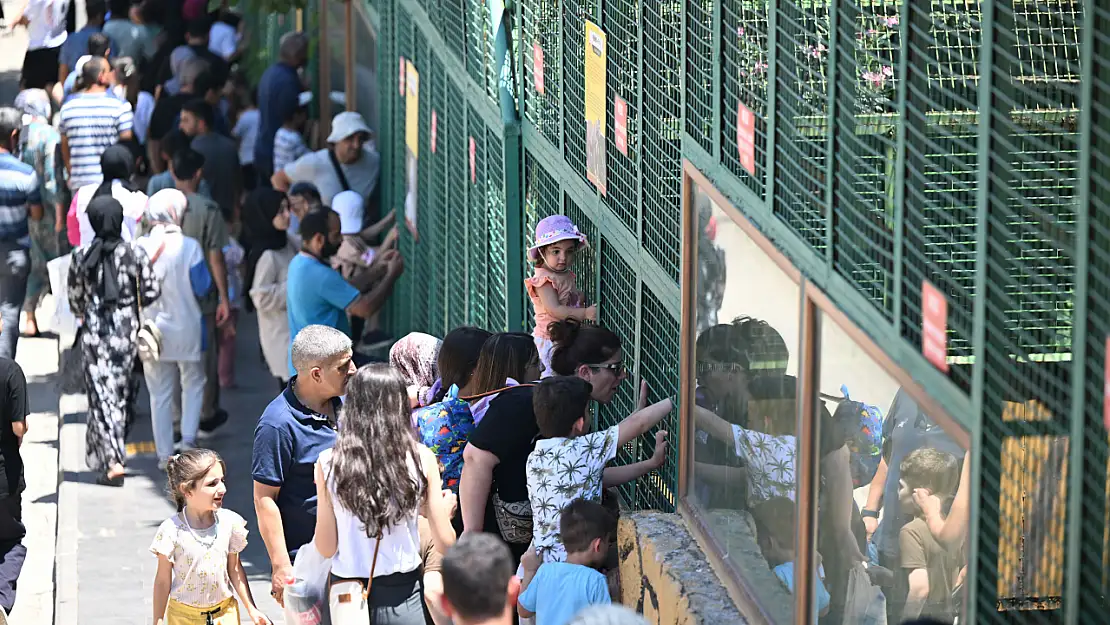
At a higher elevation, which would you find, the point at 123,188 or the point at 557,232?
the point at 123,188

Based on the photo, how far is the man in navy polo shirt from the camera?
5500 mm

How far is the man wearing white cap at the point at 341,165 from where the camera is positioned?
36.1ft

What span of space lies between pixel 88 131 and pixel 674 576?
7965 millimetres

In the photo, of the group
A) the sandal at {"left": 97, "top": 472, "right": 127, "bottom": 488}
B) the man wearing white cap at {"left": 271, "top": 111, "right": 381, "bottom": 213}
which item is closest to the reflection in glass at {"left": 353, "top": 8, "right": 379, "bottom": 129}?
the man wearing white cap at {"left": 271, "top": 111, "right": 381, "bottom": 213}

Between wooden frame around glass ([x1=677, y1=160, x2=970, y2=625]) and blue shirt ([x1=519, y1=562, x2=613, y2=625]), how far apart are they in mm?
360

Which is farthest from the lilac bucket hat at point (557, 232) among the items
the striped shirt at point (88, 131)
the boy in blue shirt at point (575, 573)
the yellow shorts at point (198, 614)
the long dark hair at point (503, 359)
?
the striped shirt at point (88, 131)

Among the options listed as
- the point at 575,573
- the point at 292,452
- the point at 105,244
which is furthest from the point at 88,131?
the point at 575,573

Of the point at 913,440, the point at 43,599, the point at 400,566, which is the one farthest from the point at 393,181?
the point at 913,440

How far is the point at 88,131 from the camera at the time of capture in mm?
11633

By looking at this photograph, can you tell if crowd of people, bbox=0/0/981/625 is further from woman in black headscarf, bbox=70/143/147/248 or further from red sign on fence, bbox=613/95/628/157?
red sign on fence, bbox=613/95/628/157

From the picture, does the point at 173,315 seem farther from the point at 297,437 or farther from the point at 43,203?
the point at 297,437

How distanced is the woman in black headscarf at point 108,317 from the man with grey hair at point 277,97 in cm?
342

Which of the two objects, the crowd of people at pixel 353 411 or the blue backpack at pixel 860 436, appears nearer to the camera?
the blue backpack at pixel 860 436

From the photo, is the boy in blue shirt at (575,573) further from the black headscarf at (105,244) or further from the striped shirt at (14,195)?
the striped shirt at (14,195)
